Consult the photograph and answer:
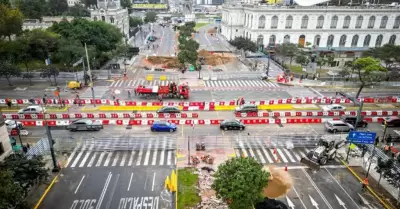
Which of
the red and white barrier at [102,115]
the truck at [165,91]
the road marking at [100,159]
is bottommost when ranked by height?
the road marking at [100,159]

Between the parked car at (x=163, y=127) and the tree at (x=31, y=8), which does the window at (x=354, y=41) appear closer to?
the parked car at (x=163, y=127)

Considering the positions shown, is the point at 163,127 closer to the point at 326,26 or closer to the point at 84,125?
the point at 84,125

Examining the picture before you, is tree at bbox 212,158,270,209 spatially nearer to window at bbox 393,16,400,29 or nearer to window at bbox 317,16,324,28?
window at bbox 317,16,324,28

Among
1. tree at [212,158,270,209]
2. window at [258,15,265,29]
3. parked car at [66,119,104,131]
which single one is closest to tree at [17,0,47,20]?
window at [258,15,265,29]

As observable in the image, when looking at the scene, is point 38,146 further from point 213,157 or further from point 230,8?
point 230,8

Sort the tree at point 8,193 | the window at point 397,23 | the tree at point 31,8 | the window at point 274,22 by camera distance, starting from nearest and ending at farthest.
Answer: the tree at point 8,193
the window at point 274,22
the window at point 397,23
the tree at point 31,8

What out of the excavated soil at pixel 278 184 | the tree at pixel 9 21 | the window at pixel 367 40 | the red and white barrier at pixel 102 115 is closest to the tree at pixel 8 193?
the excavated soil at pixel 278 184
